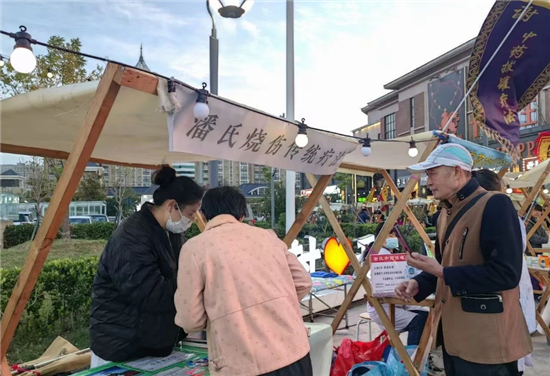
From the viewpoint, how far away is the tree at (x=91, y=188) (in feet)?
55.1

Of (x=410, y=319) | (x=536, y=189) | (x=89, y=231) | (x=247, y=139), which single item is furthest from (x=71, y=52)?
(x=89, y=231)

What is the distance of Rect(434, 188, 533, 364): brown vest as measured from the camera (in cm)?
201

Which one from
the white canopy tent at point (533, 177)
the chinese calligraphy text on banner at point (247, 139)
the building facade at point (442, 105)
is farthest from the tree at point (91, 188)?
the building facade at point (442, 105)

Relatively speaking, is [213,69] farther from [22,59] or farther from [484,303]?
[484,303]

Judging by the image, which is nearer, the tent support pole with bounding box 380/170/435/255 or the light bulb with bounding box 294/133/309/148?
the light bulb with bounding box 294/133/309/148

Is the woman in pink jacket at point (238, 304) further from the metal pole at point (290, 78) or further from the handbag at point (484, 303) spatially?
the metal pole at point (290, 78)

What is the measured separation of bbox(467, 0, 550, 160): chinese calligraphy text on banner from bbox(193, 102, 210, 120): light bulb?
11.5 feet

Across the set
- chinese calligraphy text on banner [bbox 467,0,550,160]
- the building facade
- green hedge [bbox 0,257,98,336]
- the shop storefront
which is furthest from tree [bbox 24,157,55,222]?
the shop storefront

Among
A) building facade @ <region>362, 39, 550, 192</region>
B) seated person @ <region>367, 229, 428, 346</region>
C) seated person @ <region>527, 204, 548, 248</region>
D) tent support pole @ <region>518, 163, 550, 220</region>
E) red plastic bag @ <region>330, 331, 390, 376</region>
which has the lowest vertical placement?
red plastic bag @ <region>330, 331, 390, 376</region>

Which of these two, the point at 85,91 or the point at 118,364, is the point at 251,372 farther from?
the point at 85,91

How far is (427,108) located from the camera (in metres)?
28.3

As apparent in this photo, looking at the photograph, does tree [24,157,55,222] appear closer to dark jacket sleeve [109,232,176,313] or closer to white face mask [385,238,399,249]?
white face mask [385,238,399,249]

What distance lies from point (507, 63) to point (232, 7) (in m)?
3.01

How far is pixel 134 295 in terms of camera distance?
214 centimetres
